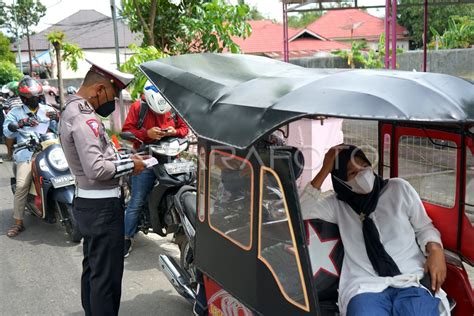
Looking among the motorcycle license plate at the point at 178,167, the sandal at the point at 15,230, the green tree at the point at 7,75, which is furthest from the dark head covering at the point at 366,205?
the green tree at the point at 7,75

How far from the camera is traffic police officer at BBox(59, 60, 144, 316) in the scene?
3041mm

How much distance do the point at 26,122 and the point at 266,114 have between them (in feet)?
17.4

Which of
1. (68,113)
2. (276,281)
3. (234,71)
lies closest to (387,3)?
(234,71)

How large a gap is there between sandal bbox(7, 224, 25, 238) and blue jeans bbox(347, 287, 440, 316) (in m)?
4.60

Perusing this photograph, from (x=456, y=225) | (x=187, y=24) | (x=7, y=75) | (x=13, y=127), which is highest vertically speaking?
(x=187, y=24)

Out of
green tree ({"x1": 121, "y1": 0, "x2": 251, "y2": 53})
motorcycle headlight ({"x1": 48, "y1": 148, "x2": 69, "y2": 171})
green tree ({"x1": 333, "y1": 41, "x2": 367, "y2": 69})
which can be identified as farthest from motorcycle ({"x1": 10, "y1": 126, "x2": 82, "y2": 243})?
green tree ({"x1": 333, "y1": 41, "x2": 367, "y2": 69})

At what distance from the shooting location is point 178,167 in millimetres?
4699

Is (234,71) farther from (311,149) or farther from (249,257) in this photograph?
(311,149)

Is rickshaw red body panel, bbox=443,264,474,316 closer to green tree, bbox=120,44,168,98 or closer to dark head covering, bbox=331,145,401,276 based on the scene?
dark head covering, bbox=331,145,401,276

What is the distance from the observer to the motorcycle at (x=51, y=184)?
18.3 ft

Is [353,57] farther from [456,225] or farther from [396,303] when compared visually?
[396,303]

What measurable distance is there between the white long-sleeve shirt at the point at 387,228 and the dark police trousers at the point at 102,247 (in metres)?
1.20

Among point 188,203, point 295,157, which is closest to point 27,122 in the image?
point 188,203

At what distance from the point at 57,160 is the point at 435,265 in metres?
4.37
